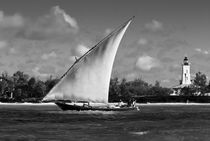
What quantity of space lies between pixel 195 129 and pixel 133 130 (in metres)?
7.88

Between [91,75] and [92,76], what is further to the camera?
[92,76]

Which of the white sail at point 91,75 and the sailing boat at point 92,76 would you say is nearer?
the sailing boat at point 92,76

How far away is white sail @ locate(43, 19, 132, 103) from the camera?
93.8 metres

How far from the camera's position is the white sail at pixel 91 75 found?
93812 millimetres

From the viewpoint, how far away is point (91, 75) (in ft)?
319

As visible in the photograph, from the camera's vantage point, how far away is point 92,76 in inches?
3836

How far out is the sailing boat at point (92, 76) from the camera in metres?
93.6

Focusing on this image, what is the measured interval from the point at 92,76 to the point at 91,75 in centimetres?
30

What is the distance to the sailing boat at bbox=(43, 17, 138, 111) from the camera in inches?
3686

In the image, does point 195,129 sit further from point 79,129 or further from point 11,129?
point 11,129

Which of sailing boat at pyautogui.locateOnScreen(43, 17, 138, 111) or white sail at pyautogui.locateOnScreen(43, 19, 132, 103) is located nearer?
sailing boat at pyautogui.locateOnScreen(43, 17, 138, 111)

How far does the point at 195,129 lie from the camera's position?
198 feet

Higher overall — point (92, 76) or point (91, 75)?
point (91, 75)

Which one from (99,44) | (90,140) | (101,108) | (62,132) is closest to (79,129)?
(62,132)
